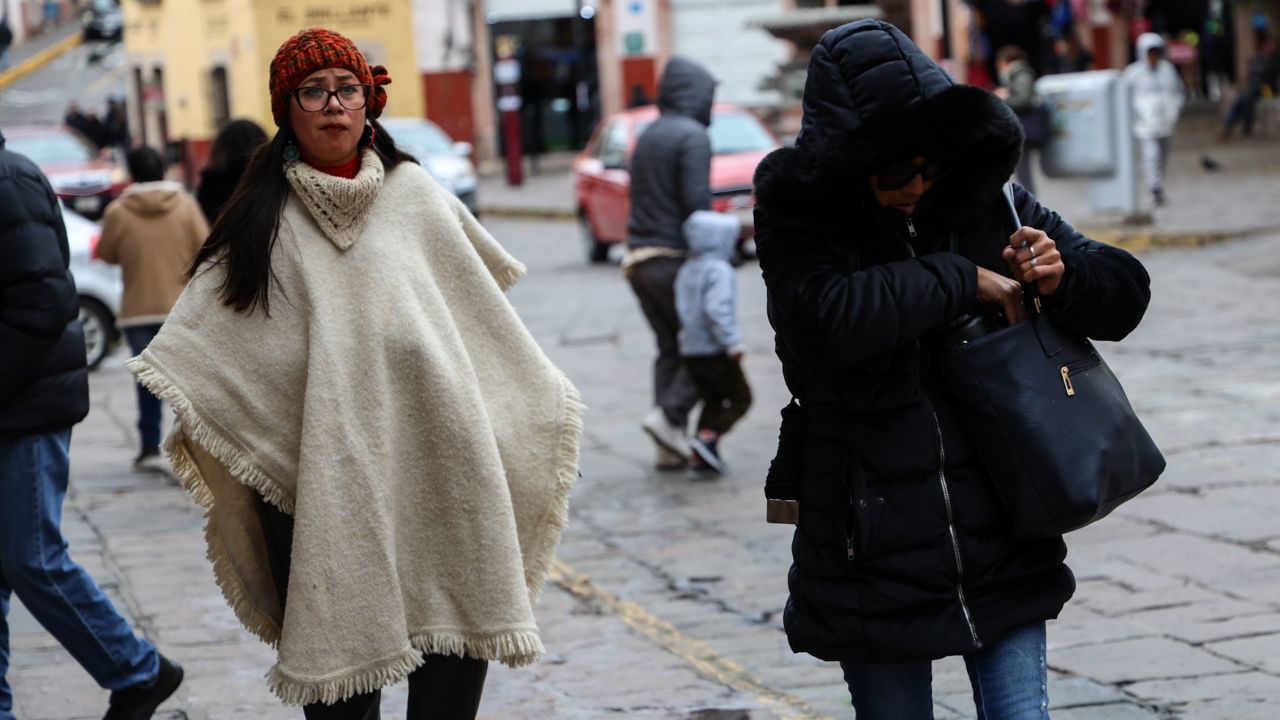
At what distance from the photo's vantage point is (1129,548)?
6.86 meters

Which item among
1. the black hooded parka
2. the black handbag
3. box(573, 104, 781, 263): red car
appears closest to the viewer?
the black handbag

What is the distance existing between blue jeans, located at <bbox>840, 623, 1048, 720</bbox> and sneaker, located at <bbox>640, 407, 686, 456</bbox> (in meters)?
5.73

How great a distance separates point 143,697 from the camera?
4.80m

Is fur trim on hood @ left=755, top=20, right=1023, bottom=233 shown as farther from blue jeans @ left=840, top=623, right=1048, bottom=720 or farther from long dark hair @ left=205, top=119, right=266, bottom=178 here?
long dark hair @ left=205, top=119, right=266, bottom=178

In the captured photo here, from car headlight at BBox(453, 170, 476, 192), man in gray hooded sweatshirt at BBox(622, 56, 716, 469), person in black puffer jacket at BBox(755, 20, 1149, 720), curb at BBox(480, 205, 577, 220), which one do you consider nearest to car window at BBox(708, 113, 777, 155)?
car headlight at BBox(453, 170, 476, 192)

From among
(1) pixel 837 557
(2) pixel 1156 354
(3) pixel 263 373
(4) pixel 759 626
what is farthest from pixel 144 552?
(2) pixel 1156 354

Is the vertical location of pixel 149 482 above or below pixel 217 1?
below

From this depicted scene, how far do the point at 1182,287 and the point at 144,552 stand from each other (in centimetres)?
864

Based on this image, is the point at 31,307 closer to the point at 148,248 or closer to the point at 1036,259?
the point at 1036,259

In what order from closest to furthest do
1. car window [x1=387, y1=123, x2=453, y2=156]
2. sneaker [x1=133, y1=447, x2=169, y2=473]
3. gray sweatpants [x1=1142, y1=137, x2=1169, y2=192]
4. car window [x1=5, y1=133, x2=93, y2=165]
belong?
sneaker [x1=133, y1=447, x2=169, y2=473] < gray sweatpants [x1=1142, y1=137, x2=1169, y2=192] < car window [x1=387, y1=123, x2=453, y2=156] < car window [x1=5, y1=133, x2=93, y2=165]

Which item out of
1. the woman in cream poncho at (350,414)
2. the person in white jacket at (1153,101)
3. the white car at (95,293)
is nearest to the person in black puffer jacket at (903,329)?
the woman in cream poncho at (350,414)

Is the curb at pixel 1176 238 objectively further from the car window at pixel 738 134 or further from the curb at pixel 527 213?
the curb at pixel 527 213

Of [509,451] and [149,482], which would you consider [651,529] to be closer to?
[149,482]

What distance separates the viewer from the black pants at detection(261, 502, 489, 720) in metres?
3.77
